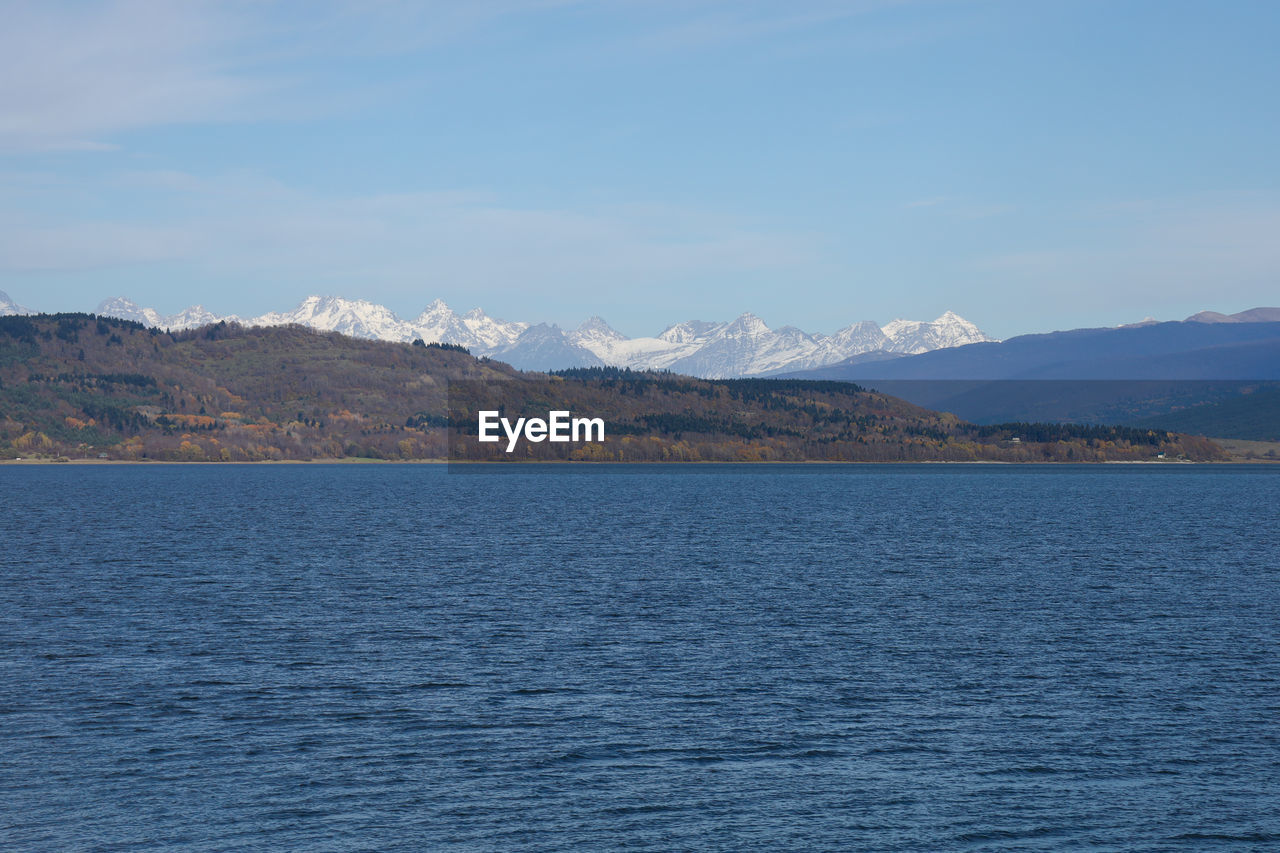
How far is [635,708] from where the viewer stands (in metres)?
50.8

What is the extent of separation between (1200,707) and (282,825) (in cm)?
3959

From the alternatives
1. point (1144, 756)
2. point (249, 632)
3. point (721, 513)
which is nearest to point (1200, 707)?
point (1144, 756)

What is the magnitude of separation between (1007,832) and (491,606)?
50.2 m

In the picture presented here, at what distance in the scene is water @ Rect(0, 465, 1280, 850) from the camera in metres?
36.9

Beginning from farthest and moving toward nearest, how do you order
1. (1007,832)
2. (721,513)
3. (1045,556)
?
(721,513), (1045,556), (1007,832)

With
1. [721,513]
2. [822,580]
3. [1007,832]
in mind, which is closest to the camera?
[1007,832]

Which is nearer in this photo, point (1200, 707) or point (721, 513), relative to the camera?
point (1200, 707)

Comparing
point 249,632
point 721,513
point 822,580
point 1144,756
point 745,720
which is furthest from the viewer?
point 721,513

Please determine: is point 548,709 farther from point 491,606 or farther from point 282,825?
point 491,606

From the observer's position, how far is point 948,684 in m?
55.8

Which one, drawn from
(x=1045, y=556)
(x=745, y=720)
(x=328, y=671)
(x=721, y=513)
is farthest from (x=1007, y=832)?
(x=721, y=513)

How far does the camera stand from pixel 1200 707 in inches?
2023

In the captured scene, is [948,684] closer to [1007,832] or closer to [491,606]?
[1007,832]

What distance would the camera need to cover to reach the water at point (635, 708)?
36.9 m
